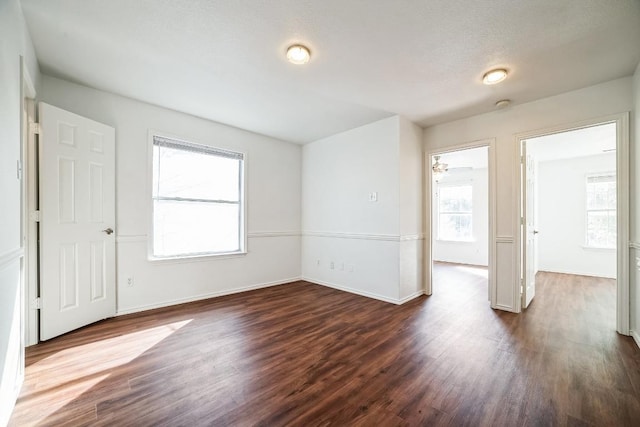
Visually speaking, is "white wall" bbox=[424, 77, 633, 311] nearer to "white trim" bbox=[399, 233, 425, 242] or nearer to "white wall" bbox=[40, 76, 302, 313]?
"white trim" bbox=[399, 233, 425, 242]

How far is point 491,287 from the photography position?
3377 mm

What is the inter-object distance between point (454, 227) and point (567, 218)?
87.5 inches

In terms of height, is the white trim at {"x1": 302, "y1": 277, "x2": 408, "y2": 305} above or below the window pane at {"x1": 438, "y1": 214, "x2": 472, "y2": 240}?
below

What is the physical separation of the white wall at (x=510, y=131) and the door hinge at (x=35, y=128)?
15.0 ft

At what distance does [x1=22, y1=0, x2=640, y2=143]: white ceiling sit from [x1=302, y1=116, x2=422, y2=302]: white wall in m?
0.70

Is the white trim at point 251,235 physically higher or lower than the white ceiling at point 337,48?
lower

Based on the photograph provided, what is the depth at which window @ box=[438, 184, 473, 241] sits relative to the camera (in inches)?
269

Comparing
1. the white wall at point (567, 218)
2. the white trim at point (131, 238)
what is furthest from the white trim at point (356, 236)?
the white wall at point (567, 218)

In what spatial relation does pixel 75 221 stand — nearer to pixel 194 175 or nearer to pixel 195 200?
pixel 195 200

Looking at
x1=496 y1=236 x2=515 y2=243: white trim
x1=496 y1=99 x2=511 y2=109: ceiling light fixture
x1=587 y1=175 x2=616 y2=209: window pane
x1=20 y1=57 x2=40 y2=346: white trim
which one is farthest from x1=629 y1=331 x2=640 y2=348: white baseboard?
x1=20 y1=57 x2=40 y2=346: white trim

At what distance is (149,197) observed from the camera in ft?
10.6

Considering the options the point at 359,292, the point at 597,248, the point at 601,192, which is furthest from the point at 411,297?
the point at 601,192

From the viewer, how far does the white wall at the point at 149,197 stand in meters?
3.02

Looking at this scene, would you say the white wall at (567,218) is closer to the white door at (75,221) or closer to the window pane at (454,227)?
the window pane at (454,227)
